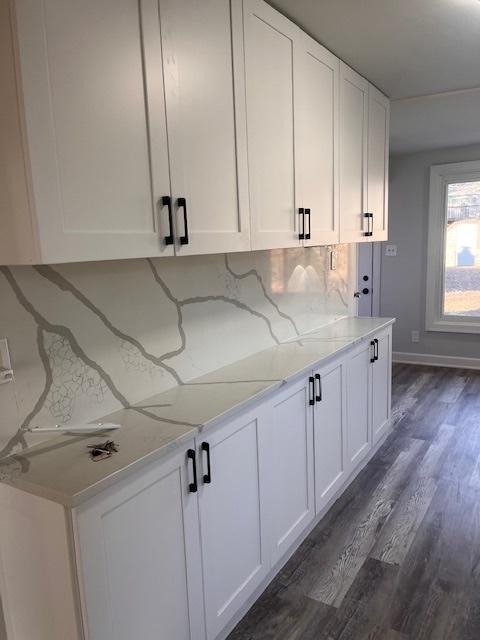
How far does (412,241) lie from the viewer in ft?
18.1

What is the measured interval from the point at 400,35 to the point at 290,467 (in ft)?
6.76

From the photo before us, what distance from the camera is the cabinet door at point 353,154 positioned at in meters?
2.69

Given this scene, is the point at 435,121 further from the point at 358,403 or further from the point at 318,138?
the point at 358,403

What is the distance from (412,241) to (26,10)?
5.07 meters

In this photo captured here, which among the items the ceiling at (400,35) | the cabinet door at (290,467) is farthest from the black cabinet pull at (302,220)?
the ceiling at (400,35)

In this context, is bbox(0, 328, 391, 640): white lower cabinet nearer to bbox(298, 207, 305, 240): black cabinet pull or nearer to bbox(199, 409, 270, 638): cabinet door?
bbox(199, 409, 270, 638): cabinet door

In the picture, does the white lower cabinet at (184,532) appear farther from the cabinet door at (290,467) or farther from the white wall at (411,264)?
the white wall at (411,264)

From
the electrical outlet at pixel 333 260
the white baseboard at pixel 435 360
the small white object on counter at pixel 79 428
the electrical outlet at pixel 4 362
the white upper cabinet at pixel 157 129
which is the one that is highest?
the white upper cabinet at pixel 157 129

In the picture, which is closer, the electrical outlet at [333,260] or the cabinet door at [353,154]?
the cabinet door at [353,154]

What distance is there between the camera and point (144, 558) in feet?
4.37

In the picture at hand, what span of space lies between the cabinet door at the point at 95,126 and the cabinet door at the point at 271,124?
0.56 metres

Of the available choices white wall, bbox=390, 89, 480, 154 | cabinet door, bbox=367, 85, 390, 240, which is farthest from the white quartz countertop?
white wall, bbox=390, 89, 480, 154

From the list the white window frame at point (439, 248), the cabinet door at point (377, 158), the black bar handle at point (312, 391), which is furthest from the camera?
the white window frame at point (439, 248)

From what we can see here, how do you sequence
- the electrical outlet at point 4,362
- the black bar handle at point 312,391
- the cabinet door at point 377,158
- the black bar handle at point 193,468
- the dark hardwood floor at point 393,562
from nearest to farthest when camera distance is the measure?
1. the electrical outlet at point 4,362
2. the black bar handle at point 193,468
3. the dark hardwood floor at point 393,562
4. the black bar handle at point 312,391
5. the cabinet door at point 377,158
